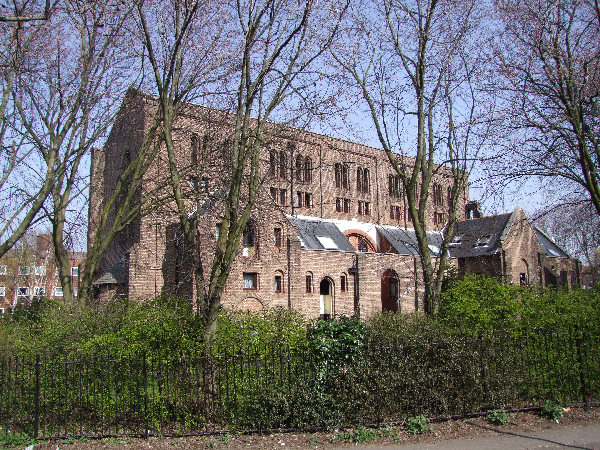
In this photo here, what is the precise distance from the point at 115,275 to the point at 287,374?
837 inches

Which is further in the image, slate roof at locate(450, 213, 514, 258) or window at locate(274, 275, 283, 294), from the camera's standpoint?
slate roof at locate(450, 213, 514, 258)

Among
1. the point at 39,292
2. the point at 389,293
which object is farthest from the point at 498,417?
the point at 389,293

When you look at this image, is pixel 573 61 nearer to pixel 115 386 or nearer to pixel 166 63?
pixel 166 63

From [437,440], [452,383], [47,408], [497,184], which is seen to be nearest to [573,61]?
[497,184]

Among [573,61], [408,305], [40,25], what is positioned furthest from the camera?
[408,305]

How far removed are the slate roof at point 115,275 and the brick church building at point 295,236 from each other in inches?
2.5

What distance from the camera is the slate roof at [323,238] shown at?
34.0 m

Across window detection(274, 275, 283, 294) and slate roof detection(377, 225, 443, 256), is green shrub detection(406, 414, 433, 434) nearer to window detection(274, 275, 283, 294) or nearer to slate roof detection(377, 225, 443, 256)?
window detection(274, 275, 283, 294)

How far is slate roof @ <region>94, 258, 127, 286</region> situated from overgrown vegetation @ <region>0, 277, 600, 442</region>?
17.7 metres

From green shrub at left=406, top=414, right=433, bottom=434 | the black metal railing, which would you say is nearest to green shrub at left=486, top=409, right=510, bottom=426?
the black metal railing

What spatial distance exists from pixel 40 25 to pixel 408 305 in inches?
1261

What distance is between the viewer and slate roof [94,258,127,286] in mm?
27062

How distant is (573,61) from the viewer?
41.7 ft

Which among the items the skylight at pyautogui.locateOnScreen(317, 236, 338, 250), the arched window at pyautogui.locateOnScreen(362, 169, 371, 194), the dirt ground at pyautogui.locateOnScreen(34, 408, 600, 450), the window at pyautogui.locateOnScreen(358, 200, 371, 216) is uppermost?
the arched window at pyautogui.locateOnScreen(362, 169, 371, 194)
